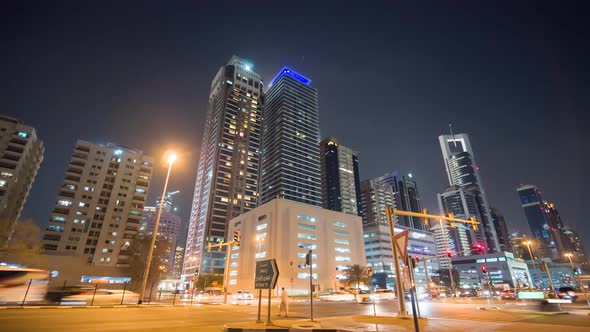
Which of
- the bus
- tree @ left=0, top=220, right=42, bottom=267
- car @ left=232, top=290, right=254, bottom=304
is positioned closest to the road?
the bus

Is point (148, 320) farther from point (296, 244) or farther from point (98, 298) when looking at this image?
point (296, 244)

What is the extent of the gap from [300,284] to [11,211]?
8584 cm

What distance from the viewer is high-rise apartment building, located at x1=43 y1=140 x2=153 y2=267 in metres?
84.5

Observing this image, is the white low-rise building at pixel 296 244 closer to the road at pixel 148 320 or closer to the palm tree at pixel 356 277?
the palm tree at pixel 356 277

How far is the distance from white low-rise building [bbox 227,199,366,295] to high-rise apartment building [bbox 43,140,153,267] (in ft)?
123

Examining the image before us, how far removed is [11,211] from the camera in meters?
77.1

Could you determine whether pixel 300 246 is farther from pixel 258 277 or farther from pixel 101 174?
pixel 258 277

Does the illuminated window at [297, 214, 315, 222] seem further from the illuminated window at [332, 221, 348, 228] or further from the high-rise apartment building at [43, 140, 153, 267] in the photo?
the high-rise apartment building at [43, 140, 153, 267]

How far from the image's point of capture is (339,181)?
601 feet

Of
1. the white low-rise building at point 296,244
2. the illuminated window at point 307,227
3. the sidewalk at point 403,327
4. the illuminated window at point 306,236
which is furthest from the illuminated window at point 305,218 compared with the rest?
the sidewalk at point 403,327

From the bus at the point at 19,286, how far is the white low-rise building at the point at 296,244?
221 feet

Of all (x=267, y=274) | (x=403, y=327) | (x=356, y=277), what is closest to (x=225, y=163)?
(x=356, y=277)

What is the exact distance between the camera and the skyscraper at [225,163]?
125 m

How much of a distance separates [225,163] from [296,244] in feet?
219
